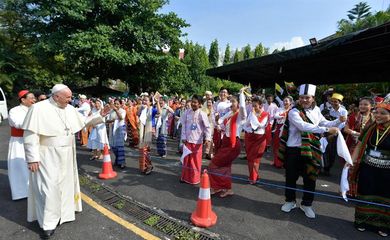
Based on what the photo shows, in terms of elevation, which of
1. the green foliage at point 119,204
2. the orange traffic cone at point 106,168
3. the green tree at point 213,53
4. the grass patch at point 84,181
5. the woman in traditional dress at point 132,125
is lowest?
the green foliage at point 119,204

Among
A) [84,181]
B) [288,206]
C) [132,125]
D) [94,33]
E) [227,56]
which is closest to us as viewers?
[288,206]

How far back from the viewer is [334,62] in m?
9.94

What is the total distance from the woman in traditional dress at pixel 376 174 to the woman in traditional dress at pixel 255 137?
214 cm

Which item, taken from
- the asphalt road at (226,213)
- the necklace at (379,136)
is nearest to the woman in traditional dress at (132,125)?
the asphalt road at (226,213)

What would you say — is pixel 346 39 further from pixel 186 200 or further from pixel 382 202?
pixel 186 200

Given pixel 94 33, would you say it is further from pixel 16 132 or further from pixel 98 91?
pixel 16 132

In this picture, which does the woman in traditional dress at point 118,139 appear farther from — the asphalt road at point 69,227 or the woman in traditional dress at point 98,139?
the asphalt road at point 69,227

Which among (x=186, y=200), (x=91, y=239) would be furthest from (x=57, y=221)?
(x=186, y=200)

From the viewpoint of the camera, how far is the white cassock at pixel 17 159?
464 cm

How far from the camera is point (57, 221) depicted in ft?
11.7

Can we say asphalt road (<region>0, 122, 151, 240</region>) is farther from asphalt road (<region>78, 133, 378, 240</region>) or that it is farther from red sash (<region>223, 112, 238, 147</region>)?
red sash (<region>223, 112, 238, 147</region>)

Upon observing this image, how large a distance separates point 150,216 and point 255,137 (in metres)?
2.99

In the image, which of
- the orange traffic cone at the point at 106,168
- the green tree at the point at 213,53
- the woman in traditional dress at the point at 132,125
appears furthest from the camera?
the green tree at the point at 213,53

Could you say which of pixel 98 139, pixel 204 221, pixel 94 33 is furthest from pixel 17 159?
pixel 94 33
